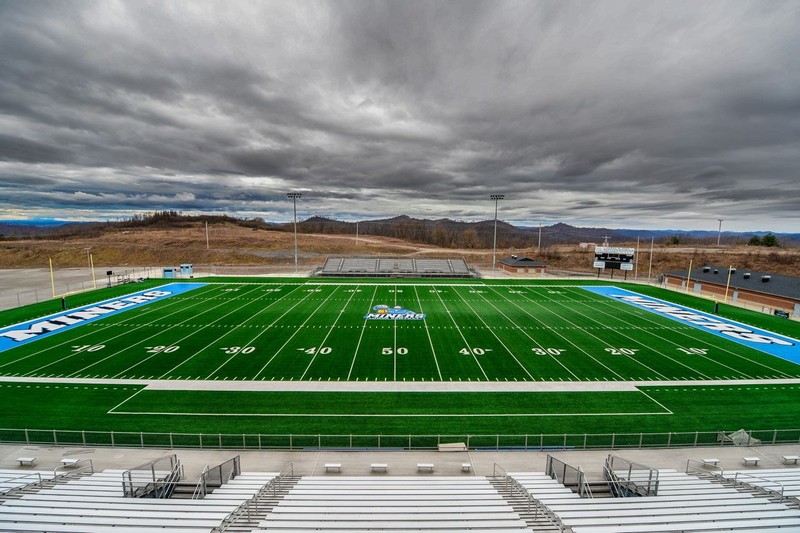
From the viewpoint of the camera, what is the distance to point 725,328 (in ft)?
93.4

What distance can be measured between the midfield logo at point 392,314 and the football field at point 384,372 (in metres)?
0.17

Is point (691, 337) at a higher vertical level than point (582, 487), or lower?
lower

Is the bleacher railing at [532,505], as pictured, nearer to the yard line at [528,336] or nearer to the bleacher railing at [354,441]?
the bleacher railing at [354,441]

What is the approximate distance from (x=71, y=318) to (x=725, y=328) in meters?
51.6

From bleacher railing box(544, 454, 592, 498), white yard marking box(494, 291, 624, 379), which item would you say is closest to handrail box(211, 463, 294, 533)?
bleacher railing box(544, 454, 592, 498)

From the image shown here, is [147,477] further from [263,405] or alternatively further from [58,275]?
[58,275]

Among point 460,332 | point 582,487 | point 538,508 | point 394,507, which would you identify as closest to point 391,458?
point 394,507

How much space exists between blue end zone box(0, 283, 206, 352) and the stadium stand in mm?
21311

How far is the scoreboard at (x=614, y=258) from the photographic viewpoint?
51.8m

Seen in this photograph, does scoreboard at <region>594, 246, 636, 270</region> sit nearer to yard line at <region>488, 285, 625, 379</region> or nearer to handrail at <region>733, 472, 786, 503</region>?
yard line at <region>488, 285, 625, 379</region>

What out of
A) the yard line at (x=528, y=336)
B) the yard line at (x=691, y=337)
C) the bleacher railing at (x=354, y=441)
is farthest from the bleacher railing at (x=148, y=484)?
the yard line at (x=691, y=337)

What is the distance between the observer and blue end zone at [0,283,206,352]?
23953 mm

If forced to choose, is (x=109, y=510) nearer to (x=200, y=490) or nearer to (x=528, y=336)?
(x=200, y=490)

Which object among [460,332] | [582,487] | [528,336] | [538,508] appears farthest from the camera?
[460,332]
